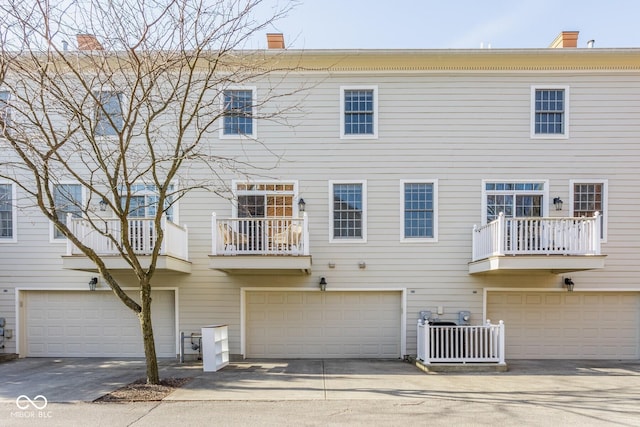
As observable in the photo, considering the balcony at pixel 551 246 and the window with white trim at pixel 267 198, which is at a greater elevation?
the window with white trim at pixel 267 198

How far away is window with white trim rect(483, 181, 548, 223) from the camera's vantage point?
10711 mm

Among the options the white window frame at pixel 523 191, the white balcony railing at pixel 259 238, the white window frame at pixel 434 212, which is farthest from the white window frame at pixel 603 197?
the white balcony railing at pixel 259 238

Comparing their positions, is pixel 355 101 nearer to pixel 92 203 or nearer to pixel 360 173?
pixel 360 173

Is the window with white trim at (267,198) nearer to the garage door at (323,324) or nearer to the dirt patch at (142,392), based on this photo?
the garage door at (323,324)

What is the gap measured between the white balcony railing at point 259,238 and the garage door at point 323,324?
5.78ft

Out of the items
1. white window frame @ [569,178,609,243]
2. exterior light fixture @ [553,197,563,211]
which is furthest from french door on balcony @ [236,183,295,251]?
white window frame @ [569,178,609,243]

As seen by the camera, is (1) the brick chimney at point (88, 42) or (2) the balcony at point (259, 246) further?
(2) the balcony at point (259, 246)

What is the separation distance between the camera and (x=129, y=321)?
11.0 metres

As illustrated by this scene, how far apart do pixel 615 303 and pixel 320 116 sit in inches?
355

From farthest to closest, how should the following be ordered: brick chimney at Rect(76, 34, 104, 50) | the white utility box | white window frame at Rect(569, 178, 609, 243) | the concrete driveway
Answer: white window frame at Rect(569, 178, 609, 243)
the white utility box
brick chimney at Rect(76, 34, 104, 50)
the concrete driveway

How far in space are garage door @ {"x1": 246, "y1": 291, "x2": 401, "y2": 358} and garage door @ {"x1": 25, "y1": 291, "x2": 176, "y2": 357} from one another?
2281 mm

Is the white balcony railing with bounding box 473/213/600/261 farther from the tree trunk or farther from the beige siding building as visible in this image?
the tree trunk

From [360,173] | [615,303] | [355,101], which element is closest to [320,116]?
[355,101]

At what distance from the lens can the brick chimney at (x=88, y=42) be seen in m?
7.43
